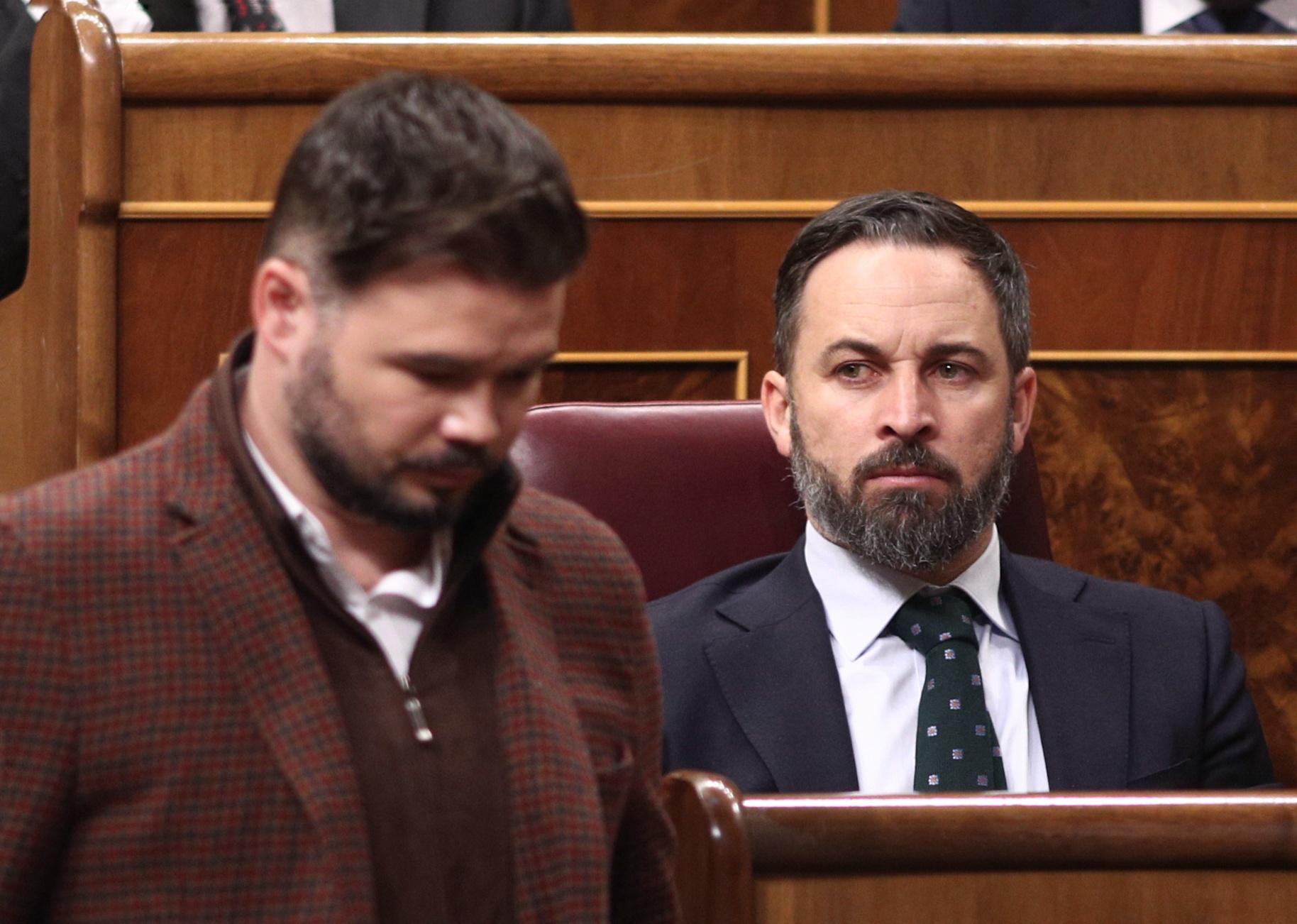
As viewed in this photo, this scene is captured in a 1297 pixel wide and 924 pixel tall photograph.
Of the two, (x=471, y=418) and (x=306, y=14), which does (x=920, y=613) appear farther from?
(x=306, y=14)

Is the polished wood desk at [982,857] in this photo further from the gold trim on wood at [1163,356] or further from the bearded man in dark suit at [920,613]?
the gold trim on wood at [1163,356]

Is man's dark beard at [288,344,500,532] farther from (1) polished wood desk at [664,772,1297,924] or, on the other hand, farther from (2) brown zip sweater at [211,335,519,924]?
(1) polished wood desk at [664,772,1297,924]

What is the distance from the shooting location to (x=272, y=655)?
558 mm

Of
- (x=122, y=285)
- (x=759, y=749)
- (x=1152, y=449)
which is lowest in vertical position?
A: (x=759, y=749)

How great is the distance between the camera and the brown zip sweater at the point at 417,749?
22.4 inches

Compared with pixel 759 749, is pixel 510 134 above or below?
above

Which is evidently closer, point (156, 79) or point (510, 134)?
point (510, 134)

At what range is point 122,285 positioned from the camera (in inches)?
52.2

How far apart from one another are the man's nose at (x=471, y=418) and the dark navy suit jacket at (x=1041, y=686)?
0.52 metres

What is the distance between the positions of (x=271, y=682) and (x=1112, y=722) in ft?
2.21

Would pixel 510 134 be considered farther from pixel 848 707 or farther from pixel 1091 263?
pixel 1091 263

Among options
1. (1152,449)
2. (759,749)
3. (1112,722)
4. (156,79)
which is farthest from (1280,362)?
(156,79)

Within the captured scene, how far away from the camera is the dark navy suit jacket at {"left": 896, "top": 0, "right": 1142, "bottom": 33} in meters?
1.61

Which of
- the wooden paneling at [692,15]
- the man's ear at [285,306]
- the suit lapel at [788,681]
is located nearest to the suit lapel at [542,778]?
the man's ear at [285,306]
